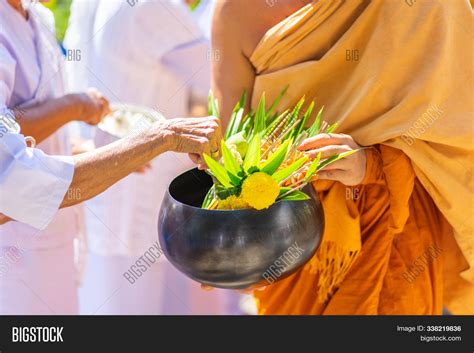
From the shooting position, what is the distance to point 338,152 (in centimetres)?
197

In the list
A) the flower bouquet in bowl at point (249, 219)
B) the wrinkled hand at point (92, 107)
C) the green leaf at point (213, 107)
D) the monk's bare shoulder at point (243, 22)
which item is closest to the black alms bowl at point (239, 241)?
the flower bouquet in bowl at point (249, 219)

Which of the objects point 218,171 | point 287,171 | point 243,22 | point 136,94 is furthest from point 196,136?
point 136,94

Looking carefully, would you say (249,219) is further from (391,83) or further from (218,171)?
(391,83)

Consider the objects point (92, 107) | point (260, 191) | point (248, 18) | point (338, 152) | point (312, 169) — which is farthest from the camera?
point (92, 107)

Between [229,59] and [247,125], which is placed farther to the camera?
[229,59]

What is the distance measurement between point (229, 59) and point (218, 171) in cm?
56

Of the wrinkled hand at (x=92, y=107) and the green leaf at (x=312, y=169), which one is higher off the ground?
the green leaf at (x=312, y=169)

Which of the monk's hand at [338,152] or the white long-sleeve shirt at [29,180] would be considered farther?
the monk's hand at [338,152]

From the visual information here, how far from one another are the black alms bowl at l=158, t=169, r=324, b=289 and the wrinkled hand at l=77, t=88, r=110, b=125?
0.84 metres

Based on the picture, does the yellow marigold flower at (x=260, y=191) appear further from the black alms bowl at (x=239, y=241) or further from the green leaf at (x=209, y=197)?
the green leaf at (x=209, y=197)

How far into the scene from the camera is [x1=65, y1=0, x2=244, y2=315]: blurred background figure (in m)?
3.05

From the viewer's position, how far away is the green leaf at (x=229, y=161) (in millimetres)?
1763

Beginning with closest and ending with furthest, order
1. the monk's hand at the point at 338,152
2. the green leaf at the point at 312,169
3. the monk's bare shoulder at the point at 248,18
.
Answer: the green leaf at the point at 312,169 → the monk's hand at the point at 338,152 → the monk's bare shoulder at the point at 248,18
